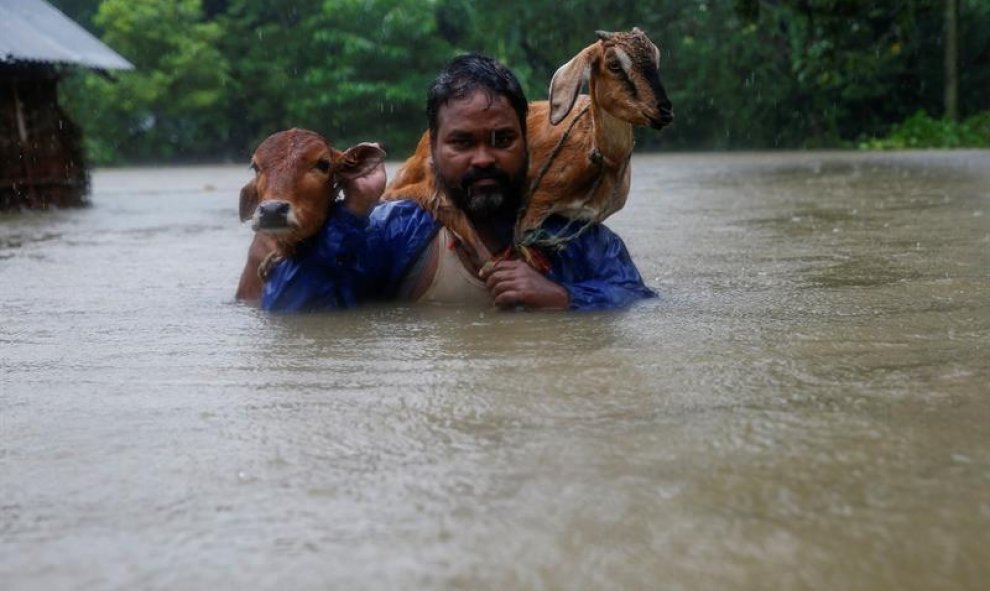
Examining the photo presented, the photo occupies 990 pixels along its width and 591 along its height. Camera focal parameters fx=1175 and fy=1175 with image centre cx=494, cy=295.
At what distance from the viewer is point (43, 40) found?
527 inches

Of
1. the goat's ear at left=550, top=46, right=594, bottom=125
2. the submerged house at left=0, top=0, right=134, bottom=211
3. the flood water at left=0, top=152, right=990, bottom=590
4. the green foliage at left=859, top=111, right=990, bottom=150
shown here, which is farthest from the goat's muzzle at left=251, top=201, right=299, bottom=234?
the green foliage at left=859, top=111, right=990, bottom=150

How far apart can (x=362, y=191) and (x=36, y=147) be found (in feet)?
35.1

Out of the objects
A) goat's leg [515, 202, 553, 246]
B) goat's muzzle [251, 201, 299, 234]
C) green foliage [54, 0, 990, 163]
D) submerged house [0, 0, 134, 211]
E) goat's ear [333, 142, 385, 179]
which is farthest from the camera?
green foliage [54, 0, 990, 163]

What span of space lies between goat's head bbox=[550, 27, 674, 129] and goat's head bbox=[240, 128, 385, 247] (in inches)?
26.6

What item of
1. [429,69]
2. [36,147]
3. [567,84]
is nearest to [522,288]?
[567,84]

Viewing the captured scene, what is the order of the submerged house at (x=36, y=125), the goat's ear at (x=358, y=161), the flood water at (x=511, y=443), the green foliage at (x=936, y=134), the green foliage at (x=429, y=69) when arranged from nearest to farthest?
the flood water at (x=511, y=443), the goat's ear at (x=358, y=161), the submerged house at (x=36, y=125), the green foliage at (x=936, y=134), the green foliage at (x=429, y=69)

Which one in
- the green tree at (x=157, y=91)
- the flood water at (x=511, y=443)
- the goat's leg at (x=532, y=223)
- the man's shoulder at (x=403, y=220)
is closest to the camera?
the flood water at (x=511, y=443)

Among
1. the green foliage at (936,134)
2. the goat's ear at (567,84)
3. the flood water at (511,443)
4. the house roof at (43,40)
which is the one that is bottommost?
the green foliage at (936,134)

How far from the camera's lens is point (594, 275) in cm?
416

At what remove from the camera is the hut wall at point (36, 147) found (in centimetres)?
1308

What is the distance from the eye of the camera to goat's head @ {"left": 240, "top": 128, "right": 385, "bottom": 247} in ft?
12.2

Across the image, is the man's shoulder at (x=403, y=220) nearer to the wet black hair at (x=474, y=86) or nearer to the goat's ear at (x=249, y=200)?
the wet black hair at (x=474, y=86)

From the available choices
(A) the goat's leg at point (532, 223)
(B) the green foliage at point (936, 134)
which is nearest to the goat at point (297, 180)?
(A) the goat's leg at point (532, 223)

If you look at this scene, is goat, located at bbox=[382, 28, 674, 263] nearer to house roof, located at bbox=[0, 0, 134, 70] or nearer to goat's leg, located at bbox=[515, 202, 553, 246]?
goat's leg, located at bbox=[515, 202, 553, 246]
